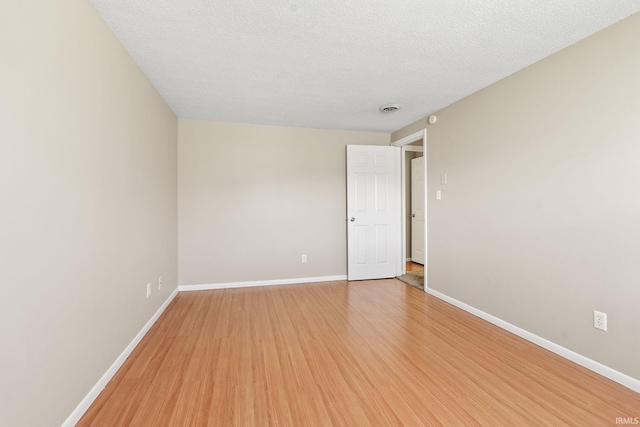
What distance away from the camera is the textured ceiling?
5.53ft

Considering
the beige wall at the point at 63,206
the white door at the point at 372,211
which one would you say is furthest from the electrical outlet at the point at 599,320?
the beige wall at the point at 63,206

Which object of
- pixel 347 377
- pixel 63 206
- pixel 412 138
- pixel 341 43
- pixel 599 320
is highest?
pixel 341 43

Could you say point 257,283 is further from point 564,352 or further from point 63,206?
point 564,352

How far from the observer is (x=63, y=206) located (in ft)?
4.52

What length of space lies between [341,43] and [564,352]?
2.79 meters

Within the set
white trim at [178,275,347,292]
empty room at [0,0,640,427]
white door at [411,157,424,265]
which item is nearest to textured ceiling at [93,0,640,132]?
empty room at [0,0,640,427]

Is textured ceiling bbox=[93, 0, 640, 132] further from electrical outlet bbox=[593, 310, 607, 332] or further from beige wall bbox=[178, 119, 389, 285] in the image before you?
electrical outlet bbox=[593, 310, 607, 332]

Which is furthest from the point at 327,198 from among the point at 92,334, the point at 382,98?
the point at 92,334

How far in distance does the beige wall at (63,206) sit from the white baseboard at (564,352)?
3.12m

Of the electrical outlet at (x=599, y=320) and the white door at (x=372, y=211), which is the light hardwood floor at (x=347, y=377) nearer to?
the electrical outlet at (x=599, y=320)

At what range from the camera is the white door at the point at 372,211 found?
427cm

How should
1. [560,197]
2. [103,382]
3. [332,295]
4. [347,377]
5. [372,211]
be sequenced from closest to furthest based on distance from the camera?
[103,382]
[347,377]
[560,197]
[332,295]
[372,211]

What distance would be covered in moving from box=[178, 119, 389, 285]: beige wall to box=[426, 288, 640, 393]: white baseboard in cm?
204

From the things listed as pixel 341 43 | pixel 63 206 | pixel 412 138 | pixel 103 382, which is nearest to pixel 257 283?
pixel 103 382
